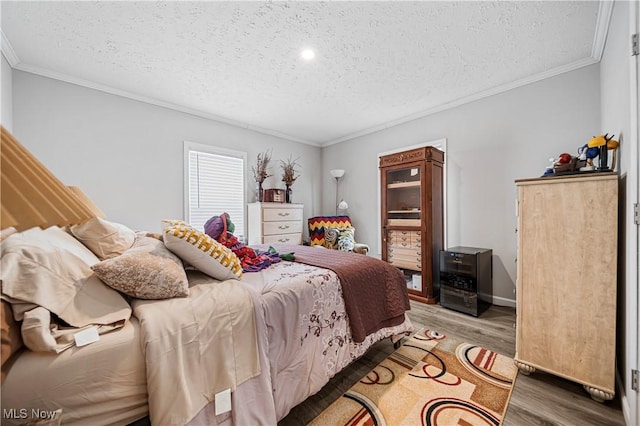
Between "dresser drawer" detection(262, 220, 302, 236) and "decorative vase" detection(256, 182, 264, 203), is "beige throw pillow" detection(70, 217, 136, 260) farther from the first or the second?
"decorative vase" detection(256, 182, 264, 203)

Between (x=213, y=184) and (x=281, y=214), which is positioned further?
(x=281, y=214)

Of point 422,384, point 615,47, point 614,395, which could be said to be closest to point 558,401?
point 614,395

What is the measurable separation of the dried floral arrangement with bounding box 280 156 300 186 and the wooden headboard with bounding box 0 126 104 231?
3.88 meters

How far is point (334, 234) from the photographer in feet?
13.4

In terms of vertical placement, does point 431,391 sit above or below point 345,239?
below

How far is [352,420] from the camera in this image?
54.6 inches

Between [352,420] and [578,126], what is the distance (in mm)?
3407

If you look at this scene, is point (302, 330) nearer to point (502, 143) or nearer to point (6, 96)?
point (502, 143)

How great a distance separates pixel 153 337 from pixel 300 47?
2.37m

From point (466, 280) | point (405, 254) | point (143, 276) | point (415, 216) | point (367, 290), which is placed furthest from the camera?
point (405, 254)

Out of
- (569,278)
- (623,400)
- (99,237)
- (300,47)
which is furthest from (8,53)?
(623,400)

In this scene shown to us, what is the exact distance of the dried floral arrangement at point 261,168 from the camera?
4121 millimetres

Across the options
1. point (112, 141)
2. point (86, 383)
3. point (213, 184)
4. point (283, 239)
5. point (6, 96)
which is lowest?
point (86, 383)

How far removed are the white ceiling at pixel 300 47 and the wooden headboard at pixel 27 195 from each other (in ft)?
5.98
